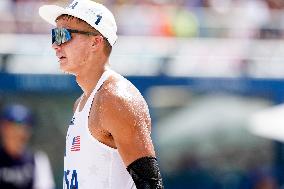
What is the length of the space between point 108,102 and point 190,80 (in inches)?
347

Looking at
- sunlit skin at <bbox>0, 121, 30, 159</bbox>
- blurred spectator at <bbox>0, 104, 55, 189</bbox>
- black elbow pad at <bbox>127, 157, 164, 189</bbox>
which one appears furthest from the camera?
sunlit skin at <bbox>0, 121, 30, 159</bbox>

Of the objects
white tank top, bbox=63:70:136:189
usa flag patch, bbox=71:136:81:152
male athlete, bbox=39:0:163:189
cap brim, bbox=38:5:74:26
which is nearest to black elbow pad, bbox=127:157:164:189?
male athlete, bbox=39:0:163:189

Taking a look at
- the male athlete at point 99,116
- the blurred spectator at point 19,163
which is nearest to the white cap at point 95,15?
the male athlete at point 99,116

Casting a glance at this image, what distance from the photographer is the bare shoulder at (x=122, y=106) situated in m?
4.38

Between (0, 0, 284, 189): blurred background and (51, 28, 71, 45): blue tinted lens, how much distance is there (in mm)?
7328

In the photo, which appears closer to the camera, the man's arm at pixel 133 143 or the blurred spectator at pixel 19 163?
the man's arm at pixel 133 143

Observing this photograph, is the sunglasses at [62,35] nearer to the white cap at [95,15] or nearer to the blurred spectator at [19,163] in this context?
the white cap at [95,15]

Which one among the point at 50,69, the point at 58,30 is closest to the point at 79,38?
the point at 58,30

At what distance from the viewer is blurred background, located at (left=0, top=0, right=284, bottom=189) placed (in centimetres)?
1244

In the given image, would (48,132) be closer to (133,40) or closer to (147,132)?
(133,40)

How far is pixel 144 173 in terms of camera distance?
436cm

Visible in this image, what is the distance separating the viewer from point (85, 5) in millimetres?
4797

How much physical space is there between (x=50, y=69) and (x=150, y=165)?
830cm

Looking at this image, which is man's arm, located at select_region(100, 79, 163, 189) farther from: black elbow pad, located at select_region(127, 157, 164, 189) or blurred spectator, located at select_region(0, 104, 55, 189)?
blurred spectator, located at select_region(0, 104, 55, 189)
